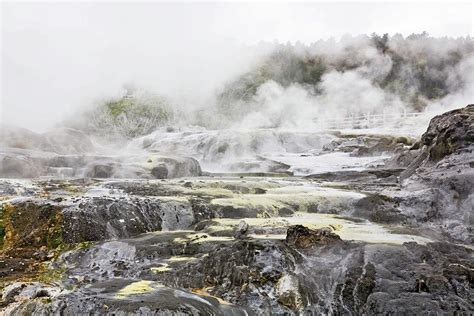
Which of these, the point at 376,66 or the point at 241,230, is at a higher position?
the point at 376,66

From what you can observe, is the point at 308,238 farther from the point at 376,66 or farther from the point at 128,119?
the point at 376,66

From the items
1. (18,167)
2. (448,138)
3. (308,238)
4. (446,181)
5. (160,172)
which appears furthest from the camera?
(160,172)

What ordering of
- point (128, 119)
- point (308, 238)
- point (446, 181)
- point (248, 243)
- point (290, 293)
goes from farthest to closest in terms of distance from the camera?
1. point (128, 119)
2. point (446, 181)
3. point (308, 238)
4. point (248, 243)
5. point (290, 293)

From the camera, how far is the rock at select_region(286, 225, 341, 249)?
6711 millimetres

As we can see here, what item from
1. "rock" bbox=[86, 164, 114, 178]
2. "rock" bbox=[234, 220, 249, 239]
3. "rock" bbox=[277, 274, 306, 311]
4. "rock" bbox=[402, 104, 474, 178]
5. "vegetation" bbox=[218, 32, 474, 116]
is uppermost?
"vegetation" bbox=[218, 32, 474, 116]

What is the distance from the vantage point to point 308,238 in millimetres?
6793

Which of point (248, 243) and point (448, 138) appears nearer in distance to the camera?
point (248, 243)

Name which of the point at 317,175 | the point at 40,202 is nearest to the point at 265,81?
the point at 317,175

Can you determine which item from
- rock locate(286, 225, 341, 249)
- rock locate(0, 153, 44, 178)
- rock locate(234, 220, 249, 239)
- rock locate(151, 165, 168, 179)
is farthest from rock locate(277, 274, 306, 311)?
rock locate(0, 153, 44, 178)

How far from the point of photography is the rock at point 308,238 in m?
6.71

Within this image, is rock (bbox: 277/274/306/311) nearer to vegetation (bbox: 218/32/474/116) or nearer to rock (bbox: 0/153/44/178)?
rock (bbox: 0/153/44/178)

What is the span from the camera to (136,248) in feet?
23.2

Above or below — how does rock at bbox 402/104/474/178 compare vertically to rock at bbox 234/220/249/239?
above

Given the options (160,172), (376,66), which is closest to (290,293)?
(160,172)
